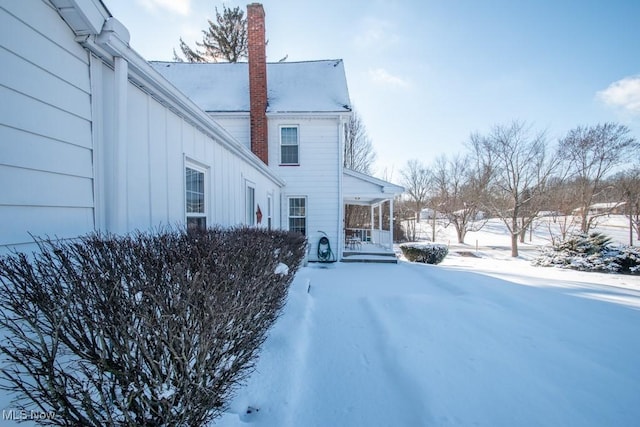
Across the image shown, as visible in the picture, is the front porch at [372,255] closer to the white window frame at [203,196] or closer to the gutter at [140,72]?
the white window frame at [203,196]

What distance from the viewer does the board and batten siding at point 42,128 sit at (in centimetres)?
162

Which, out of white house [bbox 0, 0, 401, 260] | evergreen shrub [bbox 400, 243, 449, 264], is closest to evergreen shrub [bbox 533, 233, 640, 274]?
evergreen shrub [bbox 400, 243, 449, 264]

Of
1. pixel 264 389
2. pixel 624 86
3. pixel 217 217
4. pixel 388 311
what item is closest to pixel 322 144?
pixel 217 217

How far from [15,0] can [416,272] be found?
31.6ft

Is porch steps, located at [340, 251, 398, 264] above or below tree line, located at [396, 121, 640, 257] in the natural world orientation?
below

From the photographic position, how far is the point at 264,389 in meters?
2.53

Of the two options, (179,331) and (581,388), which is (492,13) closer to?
(581,388)

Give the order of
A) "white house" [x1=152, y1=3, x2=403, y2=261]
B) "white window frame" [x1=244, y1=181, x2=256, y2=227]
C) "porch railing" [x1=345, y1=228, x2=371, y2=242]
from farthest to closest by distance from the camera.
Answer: "porch railing" [x1=345, y1=228, x2=371, y2=242], "white house" [x1=152, y1=3, x2=403, y2=261], "white window frame" [x1=244, y1=181, x2=256, y2=227]

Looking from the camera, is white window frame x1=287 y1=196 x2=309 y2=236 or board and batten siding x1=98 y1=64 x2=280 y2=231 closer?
board and batten siding x1=98 y1=64 x2=280 y2=231

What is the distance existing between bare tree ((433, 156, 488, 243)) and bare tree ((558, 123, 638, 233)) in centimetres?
684

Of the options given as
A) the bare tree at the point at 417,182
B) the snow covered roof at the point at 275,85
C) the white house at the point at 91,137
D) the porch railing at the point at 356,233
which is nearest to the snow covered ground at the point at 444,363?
the white house at the point at 91,137

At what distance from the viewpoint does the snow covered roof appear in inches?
416

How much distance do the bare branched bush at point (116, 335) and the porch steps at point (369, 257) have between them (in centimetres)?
Result: 931

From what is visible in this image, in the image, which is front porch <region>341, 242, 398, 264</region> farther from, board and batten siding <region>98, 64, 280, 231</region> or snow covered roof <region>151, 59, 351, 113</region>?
board and batten siding <region>98, 64, 280, 231</region>
